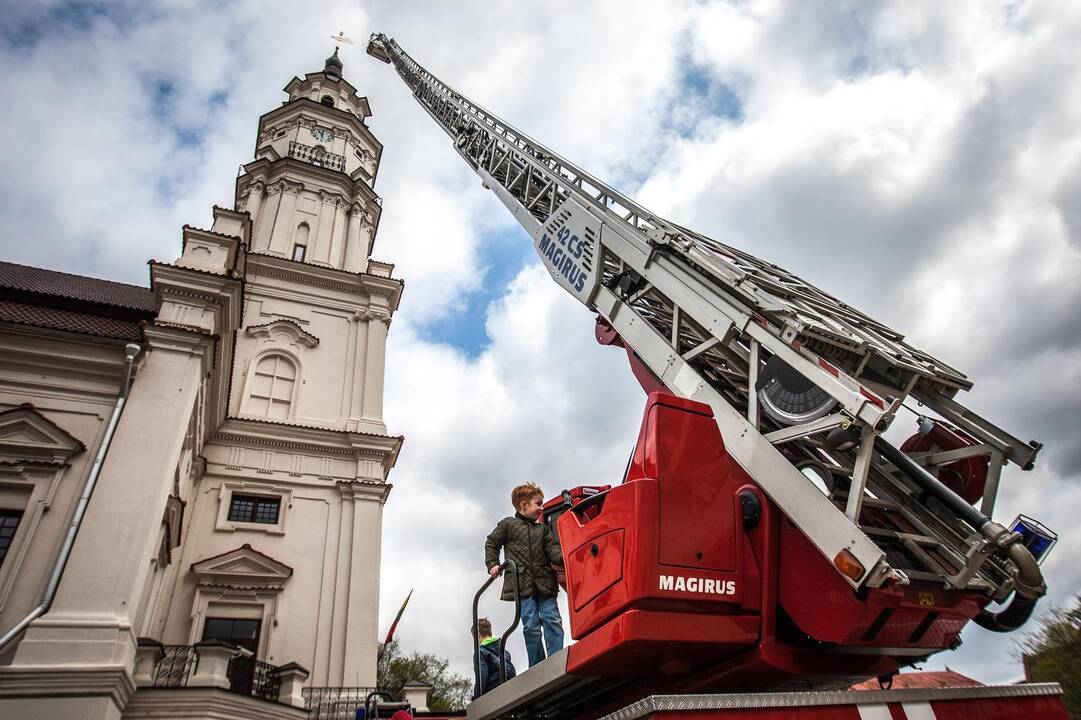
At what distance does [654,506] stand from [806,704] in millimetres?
1468

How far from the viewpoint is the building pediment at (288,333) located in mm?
22094

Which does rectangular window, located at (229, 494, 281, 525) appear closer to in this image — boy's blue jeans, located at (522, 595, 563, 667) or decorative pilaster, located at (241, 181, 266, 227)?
decorative pilaster, located at (241, 181, 266, 227)

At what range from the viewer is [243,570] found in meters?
17.0

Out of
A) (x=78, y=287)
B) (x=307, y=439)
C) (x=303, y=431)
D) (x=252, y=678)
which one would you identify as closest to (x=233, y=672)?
(x=252, y=678)

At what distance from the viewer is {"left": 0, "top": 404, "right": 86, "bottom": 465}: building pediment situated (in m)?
11.6

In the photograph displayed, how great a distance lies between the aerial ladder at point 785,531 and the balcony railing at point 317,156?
25693 millimetres

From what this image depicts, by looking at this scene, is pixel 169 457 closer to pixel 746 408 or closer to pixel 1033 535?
pixel 746 408

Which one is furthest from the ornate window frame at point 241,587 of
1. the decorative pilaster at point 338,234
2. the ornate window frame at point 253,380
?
the decorative pilaster at point 338,234

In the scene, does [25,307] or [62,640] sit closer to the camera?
[62,640]

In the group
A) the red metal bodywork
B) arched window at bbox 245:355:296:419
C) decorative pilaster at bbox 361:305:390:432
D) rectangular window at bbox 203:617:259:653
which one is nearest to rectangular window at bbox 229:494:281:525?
rectangular window at bbox 203:617:259:653

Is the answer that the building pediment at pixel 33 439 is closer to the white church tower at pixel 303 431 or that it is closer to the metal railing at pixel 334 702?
the white church tower at pixel 303 431

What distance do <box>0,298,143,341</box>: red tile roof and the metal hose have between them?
13.9 meters

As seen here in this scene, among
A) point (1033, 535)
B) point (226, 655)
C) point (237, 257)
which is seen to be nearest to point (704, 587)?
point (1033, 535)

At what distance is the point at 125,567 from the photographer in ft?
35.8
